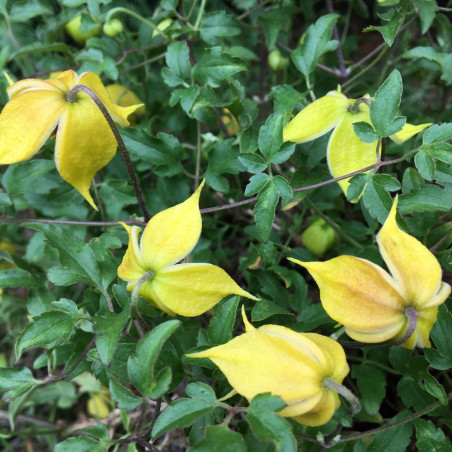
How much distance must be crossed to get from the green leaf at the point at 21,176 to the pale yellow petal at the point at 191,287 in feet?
1.29

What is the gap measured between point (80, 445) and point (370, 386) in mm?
466

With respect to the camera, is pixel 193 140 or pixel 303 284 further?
pixel 193 140

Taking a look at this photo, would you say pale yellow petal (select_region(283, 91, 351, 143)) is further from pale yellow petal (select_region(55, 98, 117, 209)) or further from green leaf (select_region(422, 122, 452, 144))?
pale yellow petal (select_region(55, 98, 117, 209))

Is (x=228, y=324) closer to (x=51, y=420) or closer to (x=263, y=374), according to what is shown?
(x=263, y=374)

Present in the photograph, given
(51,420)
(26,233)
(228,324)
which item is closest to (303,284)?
(228,324)

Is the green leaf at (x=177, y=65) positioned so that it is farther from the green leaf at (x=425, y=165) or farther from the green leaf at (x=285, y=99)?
the green leaf at (x=425, y=165)

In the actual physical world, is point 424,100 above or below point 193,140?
below

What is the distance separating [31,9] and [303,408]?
103cm

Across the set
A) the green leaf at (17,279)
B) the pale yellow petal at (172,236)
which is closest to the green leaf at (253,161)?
the pale yellow petal at (172,236)

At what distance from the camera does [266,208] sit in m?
0.75

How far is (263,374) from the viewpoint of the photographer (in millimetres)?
588

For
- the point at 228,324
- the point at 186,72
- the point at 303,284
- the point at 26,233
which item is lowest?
the point at 26,233

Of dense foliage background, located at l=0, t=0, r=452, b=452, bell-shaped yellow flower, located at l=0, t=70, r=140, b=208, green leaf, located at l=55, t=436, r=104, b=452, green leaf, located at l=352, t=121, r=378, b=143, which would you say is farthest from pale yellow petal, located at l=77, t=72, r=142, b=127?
green leaf, located at l=55, t=436, r=104, b=452

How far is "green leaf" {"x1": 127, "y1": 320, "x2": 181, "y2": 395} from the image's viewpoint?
1.96 ft
